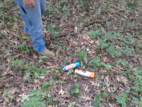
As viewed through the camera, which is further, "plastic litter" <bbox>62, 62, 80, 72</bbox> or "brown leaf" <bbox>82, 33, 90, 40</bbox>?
"brown leaf" <bbox>82, 33, 90, 40</bbox>

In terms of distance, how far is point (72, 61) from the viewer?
306 centimetres

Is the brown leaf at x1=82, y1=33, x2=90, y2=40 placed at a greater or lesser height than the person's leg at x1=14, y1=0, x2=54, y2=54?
lesser

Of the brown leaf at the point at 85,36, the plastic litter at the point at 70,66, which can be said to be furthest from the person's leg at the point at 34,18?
the brown leaf at the point at 85,36

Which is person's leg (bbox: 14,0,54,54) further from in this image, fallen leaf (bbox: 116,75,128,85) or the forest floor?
fallen leaf (bbox: 116,75,128,85)

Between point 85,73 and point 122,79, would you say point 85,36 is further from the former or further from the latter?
point 122,79

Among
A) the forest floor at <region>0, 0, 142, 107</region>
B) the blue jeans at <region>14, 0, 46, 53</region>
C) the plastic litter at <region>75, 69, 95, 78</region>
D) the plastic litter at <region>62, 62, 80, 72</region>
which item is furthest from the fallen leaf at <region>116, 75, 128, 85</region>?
the blue jeans at <region>14, 0, 46, 53</region>

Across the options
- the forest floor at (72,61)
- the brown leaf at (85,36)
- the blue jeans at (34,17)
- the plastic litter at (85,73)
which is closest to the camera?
the blue jeans at (34,17)

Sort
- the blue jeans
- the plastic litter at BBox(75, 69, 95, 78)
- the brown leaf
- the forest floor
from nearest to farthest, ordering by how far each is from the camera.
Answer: the blue jeans
the forest floor
the plastic litter at BBox(75, 69, 95, 78)
the brown leaf

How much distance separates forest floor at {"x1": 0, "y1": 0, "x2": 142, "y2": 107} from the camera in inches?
94.4

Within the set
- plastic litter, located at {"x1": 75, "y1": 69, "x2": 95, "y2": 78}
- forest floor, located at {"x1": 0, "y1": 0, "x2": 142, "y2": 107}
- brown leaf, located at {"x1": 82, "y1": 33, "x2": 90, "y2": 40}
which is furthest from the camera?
brown leaf, located at {"x1": 82, "y1": 33, "x2": 90, "y2": 40}

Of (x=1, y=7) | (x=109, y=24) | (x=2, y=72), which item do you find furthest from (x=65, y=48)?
(x=1, y=7)

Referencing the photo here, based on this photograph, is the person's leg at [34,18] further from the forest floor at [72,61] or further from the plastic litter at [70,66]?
the plastic litter at [70,66]

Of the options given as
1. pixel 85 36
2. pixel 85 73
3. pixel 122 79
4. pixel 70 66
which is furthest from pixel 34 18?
pixel 122 79

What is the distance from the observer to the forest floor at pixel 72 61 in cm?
240
